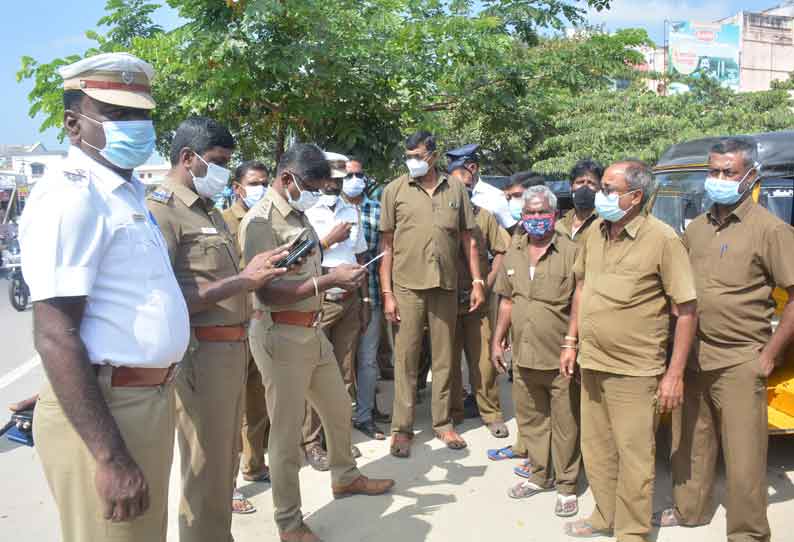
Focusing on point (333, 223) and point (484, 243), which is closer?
point (333, 223)

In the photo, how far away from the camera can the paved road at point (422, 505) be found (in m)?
3.80

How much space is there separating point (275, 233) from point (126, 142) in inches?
57.7

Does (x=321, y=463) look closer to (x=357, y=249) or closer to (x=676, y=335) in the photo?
(x=357, y=249)

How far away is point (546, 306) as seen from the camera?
4141 millimetres

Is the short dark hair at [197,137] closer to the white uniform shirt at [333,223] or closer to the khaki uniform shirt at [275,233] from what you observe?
the khaki uniform shirt at [275,233]

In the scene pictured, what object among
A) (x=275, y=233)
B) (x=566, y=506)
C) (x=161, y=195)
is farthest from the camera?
(x=566, y=506)

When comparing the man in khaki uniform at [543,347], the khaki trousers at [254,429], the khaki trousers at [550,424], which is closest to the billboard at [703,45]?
the man in khaki uniform at [543,347]

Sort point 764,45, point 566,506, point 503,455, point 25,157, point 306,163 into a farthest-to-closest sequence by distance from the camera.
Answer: point 25,157
point 764,45
point 503,455
point 566,506
point 306,163

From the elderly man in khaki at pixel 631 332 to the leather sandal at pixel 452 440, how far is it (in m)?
1.55

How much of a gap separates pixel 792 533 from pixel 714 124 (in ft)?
50.5

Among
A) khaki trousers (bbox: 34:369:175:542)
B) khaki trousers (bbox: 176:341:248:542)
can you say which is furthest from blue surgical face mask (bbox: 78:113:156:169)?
khaki trousers (bbox: 176:341:248:542)

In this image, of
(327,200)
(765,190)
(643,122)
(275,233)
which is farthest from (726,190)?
(643,122)

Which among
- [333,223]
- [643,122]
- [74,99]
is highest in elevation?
[643,122]

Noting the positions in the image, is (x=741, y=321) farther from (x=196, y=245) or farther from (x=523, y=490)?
(x=196, y=245)
